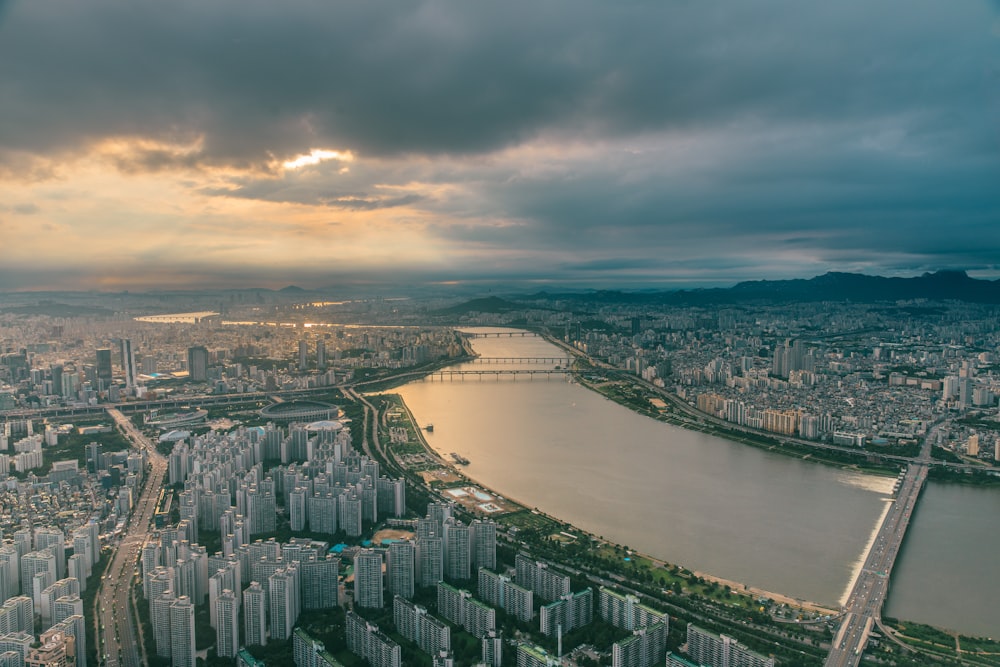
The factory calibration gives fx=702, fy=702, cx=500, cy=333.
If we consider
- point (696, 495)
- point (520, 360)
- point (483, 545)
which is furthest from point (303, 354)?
point (483, 545)

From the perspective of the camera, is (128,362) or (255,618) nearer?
(255,618)

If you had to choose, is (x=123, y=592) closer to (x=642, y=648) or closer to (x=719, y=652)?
(x=642, y=648)

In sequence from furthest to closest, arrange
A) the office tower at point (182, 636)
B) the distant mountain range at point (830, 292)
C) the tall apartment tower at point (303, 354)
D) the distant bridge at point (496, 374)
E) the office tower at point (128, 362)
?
the distant mountain range at point (830, 292) → the distant bridge at point (496, 374) → the tall apartment tower at point (303, 354) → the office tower at point (128, 362) → the office tower at point (182, 636)

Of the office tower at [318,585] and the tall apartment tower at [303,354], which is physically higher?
the tall apartment tower at [303,354]

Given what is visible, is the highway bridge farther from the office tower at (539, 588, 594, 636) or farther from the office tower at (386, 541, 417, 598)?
the office tower at (386, 541, 417, 598)

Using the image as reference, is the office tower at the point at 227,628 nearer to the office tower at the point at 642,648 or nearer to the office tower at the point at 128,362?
the office tower at the point at 642,648

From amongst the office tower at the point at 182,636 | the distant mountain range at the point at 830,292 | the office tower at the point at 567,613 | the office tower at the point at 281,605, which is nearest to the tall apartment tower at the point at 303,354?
the office tower at the point at 281,605
